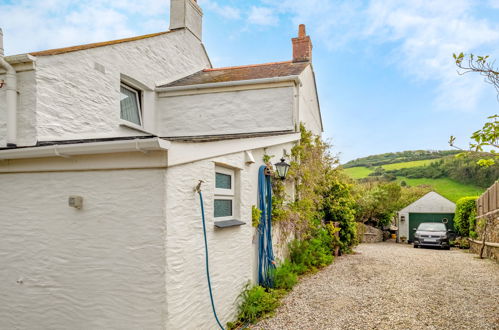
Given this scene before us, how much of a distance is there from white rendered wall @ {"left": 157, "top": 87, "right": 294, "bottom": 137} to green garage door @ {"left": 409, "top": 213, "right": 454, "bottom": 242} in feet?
60.6

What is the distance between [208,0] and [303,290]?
405 inches

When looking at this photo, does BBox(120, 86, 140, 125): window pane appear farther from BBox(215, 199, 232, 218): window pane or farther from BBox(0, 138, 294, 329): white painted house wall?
BBox(215, 199, 232, 218): window pane

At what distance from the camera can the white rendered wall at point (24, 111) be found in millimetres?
5242

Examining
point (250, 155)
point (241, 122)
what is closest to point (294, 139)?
point (241, 122)

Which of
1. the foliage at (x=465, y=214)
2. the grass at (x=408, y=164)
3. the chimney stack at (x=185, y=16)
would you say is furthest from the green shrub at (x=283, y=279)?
the grass at (x=408, y=164)

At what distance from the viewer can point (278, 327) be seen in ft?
17.3

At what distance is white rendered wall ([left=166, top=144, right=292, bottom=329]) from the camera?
12.8ft

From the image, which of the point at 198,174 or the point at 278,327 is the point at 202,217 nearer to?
the point at 198,174

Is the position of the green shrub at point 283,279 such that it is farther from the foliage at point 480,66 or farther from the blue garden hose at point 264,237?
the foliage at point 480,66

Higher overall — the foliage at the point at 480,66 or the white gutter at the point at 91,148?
the foliage at the point at 480,66

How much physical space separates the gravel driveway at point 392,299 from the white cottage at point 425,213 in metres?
13.7

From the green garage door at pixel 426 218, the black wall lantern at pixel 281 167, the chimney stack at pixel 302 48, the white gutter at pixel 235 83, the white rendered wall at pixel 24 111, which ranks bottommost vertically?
the green garage door at pixel 426 218

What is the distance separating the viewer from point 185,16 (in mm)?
11109

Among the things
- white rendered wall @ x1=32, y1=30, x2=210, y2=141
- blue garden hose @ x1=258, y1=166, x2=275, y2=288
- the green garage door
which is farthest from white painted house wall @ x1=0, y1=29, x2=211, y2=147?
the green garage door
